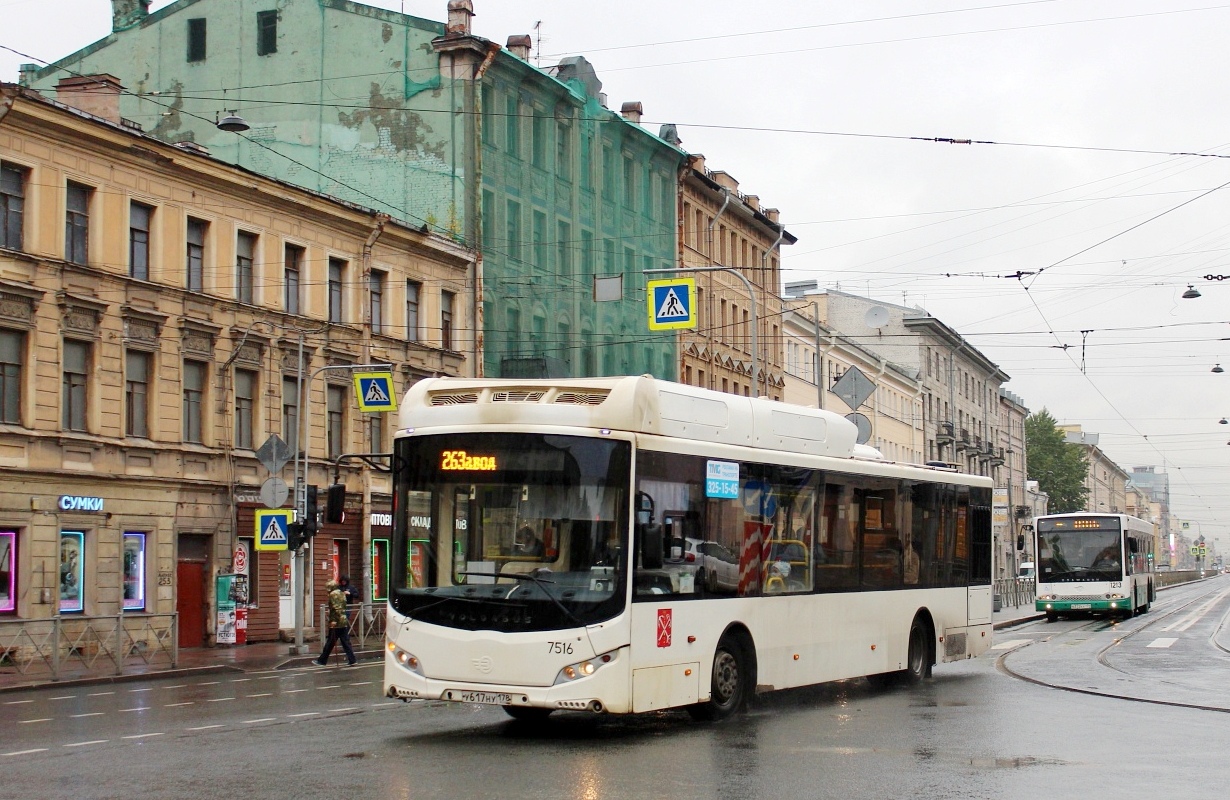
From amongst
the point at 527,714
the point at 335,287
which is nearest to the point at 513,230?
the point at 335,287

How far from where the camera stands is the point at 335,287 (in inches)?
1594

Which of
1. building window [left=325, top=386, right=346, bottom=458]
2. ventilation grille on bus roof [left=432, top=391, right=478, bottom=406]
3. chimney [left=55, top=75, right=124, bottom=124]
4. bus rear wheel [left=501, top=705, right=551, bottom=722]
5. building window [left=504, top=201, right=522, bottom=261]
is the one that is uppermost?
chimney [left=55, top=75, right=124, bottom=124]

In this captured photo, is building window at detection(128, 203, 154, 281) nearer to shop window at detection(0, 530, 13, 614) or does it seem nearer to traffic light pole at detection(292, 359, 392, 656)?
traffic light pole at detection(292, 359, 392, 656)

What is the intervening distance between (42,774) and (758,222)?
5749 centimetres

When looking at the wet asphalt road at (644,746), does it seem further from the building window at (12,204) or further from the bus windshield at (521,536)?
the building window at (12,204)

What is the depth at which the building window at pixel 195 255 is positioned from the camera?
35188 mm

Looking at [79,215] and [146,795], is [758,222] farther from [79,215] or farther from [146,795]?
[146,795]

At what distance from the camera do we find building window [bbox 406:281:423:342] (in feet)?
142

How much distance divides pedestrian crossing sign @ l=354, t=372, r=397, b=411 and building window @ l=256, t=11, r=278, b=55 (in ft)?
48.6

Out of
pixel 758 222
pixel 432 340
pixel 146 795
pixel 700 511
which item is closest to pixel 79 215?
pixel 432 340

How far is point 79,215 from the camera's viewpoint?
105 feet

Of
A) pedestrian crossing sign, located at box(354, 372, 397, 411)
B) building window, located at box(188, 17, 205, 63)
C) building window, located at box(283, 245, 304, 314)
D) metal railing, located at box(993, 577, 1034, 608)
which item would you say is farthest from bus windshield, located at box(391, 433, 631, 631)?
metal railing, located at box(993, 577, 1034, 608)

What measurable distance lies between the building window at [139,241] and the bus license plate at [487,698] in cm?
2148

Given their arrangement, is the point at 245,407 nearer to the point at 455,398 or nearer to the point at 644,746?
the point at 455,398
